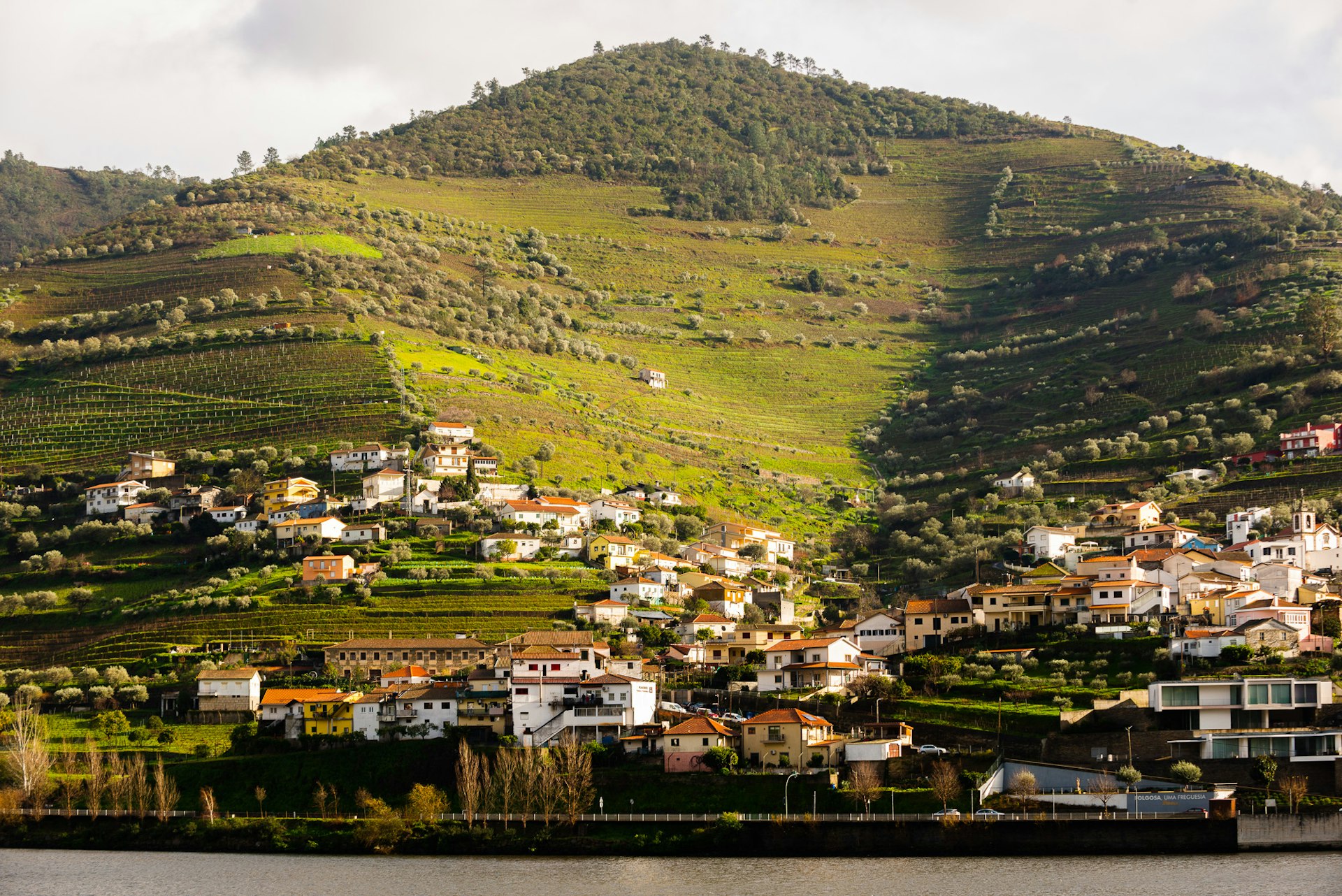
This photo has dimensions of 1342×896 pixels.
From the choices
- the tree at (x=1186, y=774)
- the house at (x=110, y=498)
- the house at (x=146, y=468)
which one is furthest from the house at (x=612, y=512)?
the tree at (x=1186, y=774)

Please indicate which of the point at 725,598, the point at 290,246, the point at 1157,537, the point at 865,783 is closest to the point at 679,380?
the point at 290,246

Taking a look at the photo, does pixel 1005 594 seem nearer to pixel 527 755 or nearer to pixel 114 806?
pixel 527 755

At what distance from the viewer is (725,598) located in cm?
10712

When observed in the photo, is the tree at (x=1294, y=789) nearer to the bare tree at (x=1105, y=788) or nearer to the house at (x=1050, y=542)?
the bare tree at (x=1105, y=788)

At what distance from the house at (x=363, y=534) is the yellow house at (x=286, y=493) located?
6.88 meters

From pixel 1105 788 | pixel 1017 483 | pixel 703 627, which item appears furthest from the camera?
pixel 1017 483

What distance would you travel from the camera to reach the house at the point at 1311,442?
119438mm

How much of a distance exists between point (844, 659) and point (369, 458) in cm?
5059

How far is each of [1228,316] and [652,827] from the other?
355 ft

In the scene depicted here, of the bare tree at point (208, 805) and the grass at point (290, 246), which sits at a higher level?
the grass at point (290, 246)

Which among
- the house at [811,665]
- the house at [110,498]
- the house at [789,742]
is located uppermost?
the house at [110,498]

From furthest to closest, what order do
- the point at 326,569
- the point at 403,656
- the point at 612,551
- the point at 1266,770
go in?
the point at 612,551 < the point at 326,569 < the point at 403,656 < the point at 1266,770

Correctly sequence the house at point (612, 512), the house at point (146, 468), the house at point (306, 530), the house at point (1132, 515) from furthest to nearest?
the house at point (146, 468), the house at point (612, 512), the house at point (306, 530), the house at point (1132, 515)

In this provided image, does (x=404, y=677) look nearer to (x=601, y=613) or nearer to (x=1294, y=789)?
(x=601, y=613)
